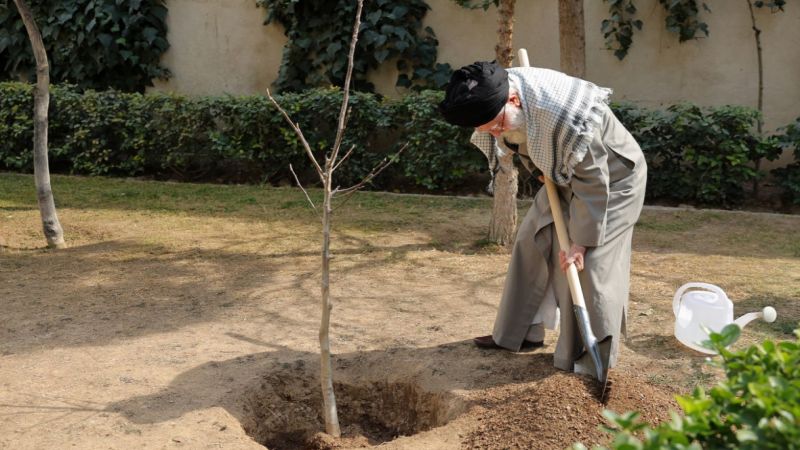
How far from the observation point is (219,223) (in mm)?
7941

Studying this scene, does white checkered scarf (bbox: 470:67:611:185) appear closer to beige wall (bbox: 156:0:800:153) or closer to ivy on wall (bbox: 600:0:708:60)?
ivy on wall (bbox: 600:0:708:60)

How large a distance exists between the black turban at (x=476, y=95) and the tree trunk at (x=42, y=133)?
4.10 m

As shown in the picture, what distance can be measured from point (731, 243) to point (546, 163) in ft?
12.5

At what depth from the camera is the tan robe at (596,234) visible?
3990 millimetres

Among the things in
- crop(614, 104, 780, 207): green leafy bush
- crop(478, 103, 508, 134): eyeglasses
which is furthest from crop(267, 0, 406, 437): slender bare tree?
crop(614, 104, 780, 207): green leafy bush

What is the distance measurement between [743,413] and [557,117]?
2.03 metres

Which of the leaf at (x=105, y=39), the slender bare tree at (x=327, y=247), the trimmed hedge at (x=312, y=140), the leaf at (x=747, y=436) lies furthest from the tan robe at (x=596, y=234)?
the leaf at (x=105, y=39)

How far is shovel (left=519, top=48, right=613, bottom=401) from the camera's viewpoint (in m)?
4.03

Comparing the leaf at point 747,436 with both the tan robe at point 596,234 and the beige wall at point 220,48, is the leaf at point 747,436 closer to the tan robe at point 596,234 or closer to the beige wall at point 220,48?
the tan robe at point 596,234

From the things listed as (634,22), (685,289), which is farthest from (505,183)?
(634,22)

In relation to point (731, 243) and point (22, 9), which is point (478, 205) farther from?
point (22, 9)

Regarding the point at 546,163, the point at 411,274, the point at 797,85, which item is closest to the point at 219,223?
the point at 411,274

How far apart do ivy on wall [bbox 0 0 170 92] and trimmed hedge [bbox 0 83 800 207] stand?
0.55 m

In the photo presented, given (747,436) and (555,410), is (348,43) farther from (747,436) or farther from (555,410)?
(747,436)
